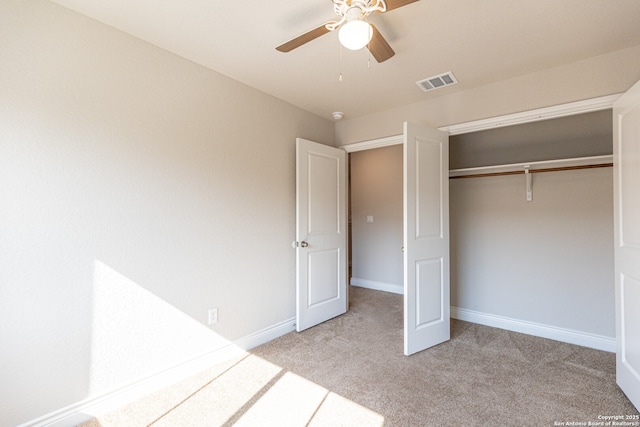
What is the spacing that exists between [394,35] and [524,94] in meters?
1.40

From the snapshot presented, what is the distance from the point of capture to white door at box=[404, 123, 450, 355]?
105 inches

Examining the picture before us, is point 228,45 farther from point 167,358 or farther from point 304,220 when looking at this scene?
point 167,358

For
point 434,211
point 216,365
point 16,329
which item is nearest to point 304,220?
point 434,211

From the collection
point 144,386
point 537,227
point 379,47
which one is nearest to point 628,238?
point 537,227

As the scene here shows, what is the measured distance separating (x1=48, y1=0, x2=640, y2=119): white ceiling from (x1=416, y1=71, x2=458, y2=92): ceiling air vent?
0.19 ft

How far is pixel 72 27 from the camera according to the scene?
1.81 metres

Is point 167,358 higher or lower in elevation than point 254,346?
higher

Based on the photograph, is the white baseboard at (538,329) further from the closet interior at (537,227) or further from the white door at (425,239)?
the white door at (425,239)

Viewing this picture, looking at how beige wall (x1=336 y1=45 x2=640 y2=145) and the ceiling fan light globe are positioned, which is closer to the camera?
the ceiling fan light globe

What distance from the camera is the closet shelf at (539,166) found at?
2.74 metres

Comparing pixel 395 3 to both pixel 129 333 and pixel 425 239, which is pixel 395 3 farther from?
pixel 129 333

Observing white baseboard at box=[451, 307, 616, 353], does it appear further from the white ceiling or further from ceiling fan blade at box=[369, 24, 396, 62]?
ceiling fan blade at box=[369, 24, 396, 62]

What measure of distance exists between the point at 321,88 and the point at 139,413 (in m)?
2.92

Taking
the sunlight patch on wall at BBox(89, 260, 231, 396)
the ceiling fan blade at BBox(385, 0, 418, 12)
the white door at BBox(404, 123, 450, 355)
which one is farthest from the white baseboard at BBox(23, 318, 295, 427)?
the ceiling fan blade at BBox(385, 0, 418, 12)
